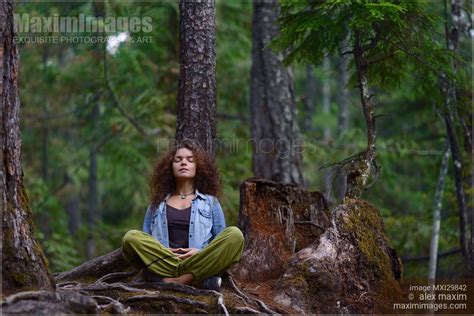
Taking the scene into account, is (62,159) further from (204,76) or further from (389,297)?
(389,297)

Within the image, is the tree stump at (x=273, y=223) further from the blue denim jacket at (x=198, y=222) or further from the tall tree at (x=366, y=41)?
the blue denim jacket at (x=198, y=222)

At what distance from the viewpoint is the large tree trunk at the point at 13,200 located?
18.8 feet

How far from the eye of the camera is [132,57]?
568 inches

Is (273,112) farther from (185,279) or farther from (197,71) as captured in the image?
(185,279)

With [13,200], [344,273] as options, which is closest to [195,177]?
[344,273]

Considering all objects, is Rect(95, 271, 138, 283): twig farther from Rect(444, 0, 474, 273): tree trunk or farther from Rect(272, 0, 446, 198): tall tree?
Rect(444, 0, 474, 273): tree trunk

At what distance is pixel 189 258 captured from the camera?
664 centimetres

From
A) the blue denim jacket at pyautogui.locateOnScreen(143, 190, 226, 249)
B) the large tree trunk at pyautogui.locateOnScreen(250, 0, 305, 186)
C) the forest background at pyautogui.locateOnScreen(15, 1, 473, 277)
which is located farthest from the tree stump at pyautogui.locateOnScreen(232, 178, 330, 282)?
the large tree trunk at pyautogui.locateOnScreen(250, 0, 305, 186)

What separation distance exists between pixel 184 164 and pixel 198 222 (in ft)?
2.24

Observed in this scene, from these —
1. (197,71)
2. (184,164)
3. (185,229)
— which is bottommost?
(185,229)

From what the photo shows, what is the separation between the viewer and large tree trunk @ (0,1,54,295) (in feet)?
18.8

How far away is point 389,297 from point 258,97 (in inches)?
241

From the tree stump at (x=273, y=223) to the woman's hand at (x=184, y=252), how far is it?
1159 millimetres

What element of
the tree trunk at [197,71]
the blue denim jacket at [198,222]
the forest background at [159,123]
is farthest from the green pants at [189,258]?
the forest background at [159,123]
